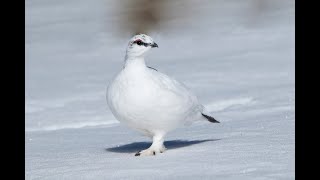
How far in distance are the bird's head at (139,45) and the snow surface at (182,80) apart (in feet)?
1.93

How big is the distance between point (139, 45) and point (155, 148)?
599 mm

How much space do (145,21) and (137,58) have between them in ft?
18.0

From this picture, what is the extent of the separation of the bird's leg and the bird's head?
0.49 metres

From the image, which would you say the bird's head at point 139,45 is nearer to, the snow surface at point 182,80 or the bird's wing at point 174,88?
the bird's wing at point 174,88

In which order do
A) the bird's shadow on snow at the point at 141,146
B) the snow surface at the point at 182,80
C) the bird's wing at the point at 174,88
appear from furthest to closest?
the bird's shadow on snow at the point at 141,146, the bird's wing at the point at 174,88, the snow surface at the point at 182,80

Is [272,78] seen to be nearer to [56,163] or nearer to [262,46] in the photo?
[262,46]

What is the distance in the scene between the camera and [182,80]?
9109mm

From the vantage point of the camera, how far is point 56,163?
5.58 metres

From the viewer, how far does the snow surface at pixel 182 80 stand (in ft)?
17.4

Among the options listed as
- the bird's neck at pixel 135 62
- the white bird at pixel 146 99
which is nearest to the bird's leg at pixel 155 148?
the white bird at pixel 146 99

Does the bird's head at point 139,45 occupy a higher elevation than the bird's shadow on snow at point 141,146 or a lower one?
higher

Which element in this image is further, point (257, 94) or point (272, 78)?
point (272, 78)

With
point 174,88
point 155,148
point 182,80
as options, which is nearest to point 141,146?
point 155,148
